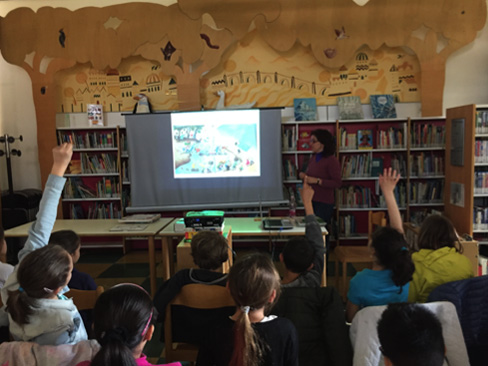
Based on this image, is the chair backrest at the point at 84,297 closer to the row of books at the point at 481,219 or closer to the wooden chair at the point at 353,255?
the wooden chair at the point at 353,255

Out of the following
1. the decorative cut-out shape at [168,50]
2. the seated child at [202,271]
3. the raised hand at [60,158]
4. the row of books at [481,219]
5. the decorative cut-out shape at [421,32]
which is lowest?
the row of books at [481,219]

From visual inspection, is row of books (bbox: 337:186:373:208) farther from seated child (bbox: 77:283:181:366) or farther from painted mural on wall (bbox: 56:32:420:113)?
seated child (bbox: 77:283:181:366)

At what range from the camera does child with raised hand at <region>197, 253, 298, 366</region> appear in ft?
4.69

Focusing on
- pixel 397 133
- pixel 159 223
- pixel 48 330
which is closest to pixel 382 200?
pixel 397 133


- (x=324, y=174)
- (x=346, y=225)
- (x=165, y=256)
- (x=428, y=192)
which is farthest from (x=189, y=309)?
(x=428, y=192)

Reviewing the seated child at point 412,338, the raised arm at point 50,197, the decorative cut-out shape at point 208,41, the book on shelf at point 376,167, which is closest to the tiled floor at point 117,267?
the book on shelf at point 376,167

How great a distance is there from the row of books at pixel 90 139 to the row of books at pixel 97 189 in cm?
46

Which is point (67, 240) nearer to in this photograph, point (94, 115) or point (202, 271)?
point (202, 271)

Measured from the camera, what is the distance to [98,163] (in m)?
5.45

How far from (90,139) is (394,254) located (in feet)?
14.8

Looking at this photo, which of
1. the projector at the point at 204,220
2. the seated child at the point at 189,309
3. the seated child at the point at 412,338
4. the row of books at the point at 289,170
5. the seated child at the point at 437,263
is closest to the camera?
the seated child at the point at 412,338

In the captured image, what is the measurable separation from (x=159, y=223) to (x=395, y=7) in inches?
153

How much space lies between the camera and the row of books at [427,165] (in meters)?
5.23

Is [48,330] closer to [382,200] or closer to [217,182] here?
[217,182]
